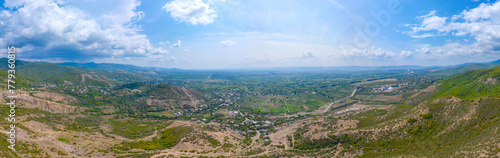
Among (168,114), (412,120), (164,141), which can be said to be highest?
(412,120)

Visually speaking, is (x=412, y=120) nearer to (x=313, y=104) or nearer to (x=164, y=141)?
(x=164, y=141)

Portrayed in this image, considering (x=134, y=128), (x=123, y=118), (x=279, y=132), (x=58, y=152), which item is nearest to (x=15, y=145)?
(x=58, y=152)

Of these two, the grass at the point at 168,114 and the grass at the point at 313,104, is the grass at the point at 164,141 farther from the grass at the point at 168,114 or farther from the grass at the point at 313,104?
the grass at the point at 313,104

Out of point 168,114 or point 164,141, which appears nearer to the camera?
point 164,141

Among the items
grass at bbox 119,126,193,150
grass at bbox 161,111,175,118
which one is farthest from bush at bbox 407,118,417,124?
grass at bbox 161,111,175,118

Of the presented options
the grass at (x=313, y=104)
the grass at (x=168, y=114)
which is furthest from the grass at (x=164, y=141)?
the grass at (x=313, y=104)

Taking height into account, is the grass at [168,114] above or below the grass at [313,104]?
below

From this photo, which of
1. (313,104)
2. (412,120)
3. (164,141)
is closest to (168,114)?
(164,141)

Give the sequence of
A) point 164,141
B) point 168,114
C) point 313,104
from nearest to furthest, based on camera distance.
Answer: point 164,141 → point 168,114 → point 313,104

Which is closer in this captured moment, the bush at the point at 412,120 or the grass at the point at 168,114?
the bush at the point at 412,120

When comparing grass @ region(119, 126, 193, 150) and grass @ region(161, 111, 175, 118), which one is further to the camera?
grass @ region(161, 111, 175, 118)

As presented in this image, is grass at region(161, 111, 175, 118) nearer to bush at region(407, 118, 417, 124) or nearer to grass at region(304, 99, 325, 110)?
grass at region(304, 99, 325, 110)

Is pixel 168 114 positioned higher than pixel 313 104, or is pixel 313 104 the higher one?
pixel 313 104
